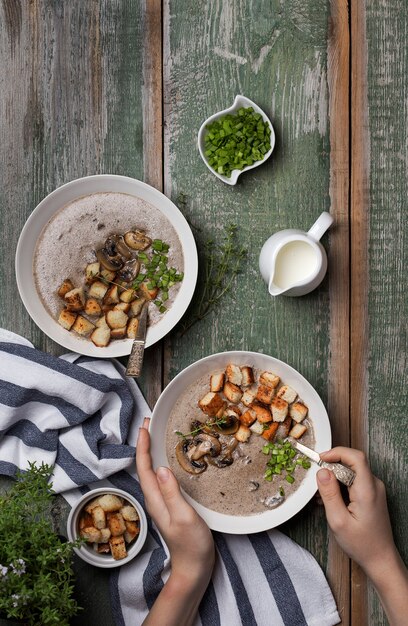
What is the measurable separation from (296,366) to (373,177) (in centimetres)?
52

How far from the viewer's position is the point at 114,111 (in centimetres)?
172

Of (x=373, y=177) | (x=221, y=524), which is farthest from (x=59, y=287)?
(x=373, y=177)

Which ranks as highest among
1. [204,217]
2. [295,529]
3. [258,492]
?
[204,217]

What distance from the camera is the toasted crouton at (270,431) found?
5.32 ft

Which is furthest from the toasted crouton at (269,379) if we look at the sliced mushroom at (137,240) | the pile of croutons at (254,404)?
the sliced mushroom at (137,240)

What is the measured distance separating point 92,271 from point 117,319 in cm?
13

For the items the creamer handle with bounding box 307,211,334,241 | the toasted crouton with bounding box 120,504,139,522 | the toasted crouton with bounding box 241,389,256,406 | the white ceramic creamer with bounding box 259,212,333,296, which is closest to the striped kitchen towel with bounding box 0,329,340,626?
the toasted crouton with bounding box 120,504,139,522

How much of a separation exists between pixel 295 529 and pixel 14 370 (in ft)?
2.66

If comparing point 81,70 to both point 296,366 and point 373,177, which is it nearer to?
point 373,177

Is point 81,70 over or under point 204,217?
over

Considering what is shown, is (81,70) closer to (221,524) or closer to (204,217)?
(204,217)

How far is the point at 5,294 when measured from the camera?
1727 millimetres

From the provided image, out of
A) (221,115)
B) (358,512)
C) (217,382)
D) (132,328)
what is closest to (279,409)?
(217,382)

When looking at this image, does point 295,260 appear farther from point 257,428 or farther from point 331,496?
point 331,496
